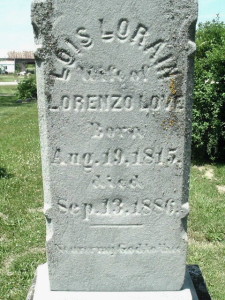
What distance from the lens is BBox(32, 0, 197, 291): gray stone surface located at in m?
2.31

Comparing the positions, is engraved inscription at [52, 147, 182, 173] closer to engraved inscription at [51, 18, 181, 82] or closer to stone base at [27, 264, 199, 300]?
engraved inscription at [51, 18, 181, 82]

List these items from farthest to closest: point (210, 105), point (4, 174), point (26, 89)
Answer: point (26, 89), point (210, 105), point (4, 174)

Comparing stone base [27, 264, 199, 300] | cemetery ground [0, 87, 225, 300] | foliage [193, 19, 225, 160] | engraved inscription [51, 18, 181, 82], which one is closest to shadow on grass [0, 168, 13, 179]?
cemetery ground [0, 87, 225, 300]

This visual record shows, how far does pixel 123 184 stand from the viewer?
264 centimetres

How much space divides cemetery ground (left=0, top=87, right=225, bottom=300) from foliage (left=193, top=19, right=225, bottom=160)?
408 millimetres

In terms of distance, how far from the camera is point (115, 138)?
2535 millimetres

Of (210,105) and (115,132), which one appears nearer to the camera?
(115,132)

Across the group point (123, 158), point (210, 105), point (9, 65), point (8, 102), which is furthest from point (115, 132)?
point (9, 65)

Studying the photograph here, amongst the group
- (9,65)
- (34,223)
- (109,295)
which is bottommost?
(34,223)

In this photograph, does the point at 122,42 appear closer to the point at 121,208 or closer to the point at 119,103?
the point at 119,103

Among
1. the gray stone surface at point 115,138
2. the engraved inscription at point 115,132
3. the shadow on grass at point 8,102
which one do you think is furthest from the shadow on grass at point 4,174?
the shadow on grass at point 8,102

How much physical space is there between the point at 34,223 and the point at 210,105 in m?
4.08

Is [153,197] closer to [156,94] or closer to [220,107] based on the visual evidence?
[156,94]

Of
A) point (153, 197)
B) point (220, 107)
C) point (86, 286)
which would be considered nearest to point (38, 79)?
point (153, 197)
